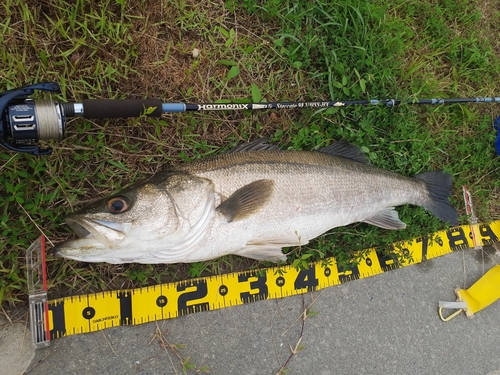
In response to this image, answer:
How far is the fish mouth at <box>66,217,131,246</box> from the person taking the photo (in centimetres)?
204

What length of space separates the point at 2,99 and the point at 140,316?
165 centimetres

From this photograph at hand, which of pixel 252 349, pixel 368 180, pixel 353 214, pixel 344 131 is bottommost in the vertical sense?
pixel 252 349

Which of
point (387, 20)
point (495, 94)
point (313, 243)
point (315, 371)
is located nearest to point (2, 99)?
point (313, 243)

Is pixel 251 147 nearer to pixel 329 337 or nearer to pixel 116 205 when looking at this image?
pixel 116 205

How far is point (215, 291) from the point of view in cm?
287

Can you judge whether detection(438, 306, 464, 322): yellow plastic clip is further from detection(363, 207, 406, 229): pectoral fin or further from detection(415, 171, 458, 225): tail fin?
detection(363, 207, 406, 229): pectoral fin

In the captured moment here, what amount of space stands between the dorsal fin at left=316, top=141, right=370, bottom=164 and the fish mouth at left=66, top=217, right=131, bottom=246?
63.7 inches

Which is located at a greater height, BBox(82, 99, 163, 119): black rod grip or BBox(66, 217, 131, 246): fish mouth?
BBox(82, 99, 163, 119): black rod grip

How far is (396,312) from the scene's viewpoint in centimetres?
320

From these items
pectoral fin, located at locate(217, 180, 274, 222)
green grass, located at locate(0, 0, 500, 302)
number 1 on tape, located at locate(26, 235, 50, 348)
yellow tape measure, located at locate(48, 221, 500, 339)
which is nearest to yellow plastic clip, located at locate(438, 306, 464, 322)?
yellow tape measure, located at locate(48, 221, 500, 339)

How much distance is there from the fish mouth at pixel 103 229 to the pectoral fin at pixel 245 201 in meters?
0.59

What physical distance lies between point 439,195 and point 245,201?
1.81 m

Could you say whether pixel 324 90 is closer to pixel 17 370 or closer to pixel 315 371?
pixel 315 371

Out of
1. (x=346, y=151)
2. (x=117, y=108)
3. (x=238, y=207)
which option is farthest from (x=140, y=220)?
(x=346, y=151)
